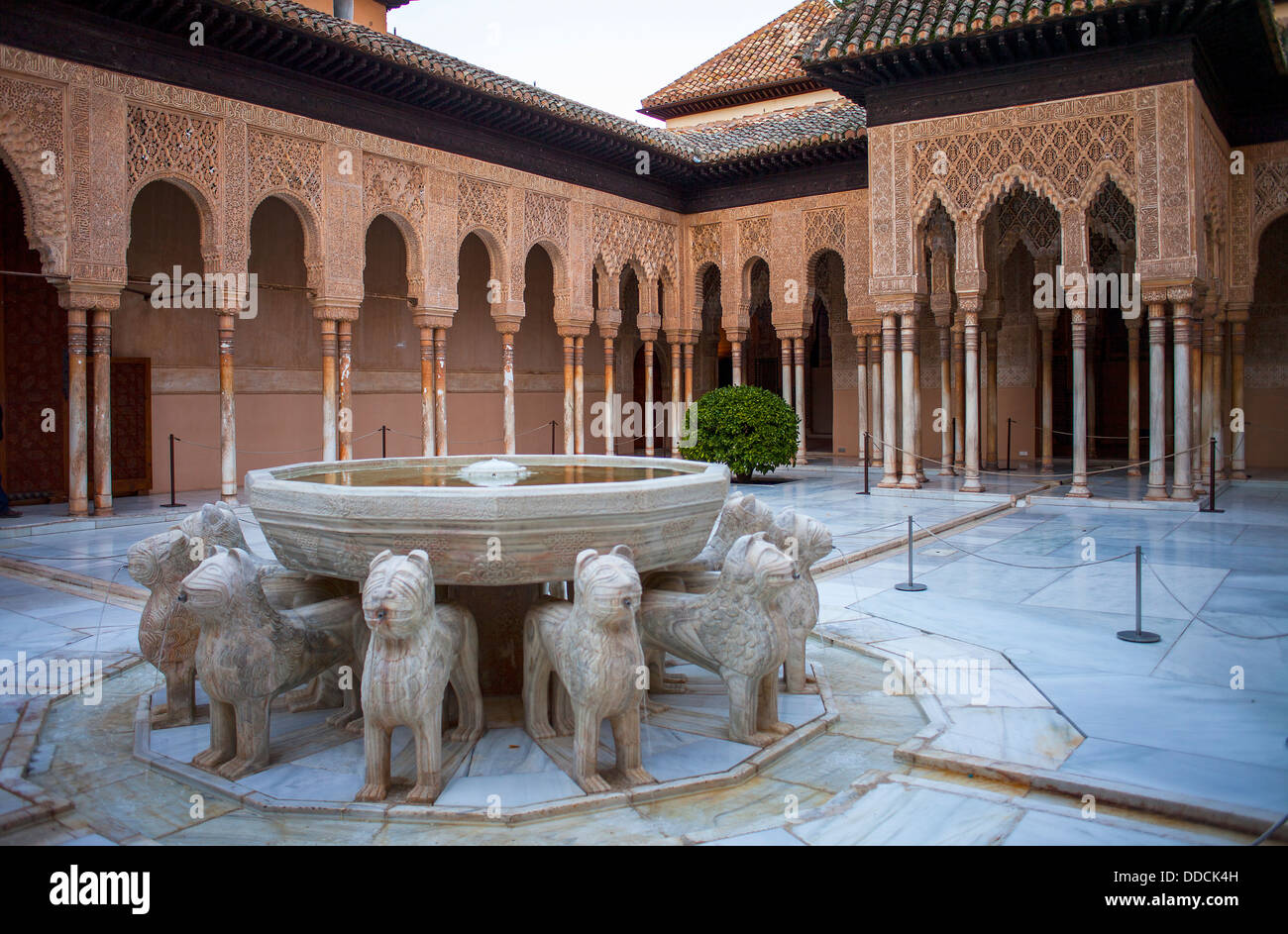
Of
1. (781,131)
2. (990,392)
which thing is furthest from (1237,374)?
(781,131)

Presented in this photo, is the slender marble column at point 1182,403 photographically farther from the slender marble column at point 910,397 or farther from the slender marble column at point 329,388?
the slender marble column at point 329,388

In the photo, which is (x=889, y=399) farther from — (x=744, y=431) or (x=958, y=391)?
(x=958, y=391)

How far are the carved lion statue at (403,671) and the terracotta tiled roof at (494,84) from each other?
9.64m

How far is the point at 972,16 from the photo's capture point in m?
12.1

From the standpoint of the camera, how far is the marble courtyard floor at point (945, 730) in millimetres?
2936

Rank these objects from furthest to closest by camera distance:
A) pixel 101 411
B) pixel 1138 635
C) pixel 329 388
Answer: pixel 329 388 → pixel 101 411 → pixel 1138 635

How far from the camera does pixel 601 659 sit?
320 cm

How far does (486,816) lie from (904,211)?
1244cm

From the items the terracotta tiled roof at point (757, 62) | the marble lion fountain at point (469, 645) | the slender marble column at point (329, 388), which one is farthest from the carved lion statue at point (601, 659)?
the terracotta tiled roof at point (757, 62)

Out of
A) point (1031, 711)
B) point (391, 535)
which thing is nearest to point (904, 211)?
point (1031, 711)

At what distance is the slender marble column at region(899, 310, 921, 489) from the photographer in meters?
13.9

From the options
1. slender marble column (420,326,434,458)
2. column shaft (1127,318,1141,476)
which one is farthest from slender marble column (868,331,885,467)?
slender marble column (420,326,434,458)

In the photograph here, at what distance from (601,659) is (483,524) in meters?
A: 0.66

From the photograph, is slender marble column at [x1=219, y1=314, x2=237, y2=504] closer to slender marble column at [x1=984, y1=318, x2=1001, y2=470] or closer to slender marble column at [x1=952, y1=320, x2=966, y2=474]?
slender marble column at [x1=952, y1=320, x2=966, y2=474]
